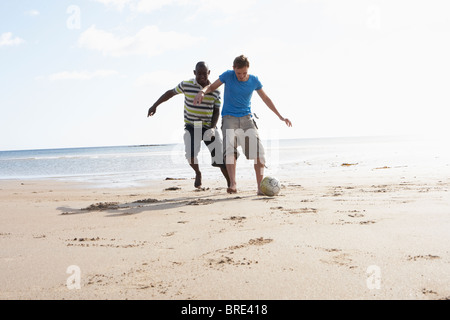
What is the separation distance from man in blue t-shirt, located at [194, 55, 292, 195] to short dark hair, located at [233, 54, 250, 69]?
19cm

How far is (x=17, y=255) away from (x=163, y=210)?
194cm

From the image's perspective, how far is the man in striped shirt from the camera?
6.20 m

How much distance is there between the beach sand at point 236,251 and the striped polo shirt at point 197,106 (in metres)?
2.09

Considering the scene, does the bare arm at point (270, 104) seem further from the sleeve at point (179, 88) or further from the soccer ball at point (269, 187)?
the sleeve at point (179, 88)

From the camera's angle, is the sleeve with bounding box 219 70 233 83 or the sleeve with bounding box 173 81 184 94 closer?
the sleeve with bounding box 219 70 233 83

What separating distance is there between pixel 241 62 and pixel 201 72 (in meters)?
1.00

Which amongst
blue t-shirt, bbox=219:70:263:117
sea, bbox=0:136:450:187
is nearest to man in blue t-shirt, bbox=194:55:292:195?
blue t-shirt, bbox=219:70:263:117

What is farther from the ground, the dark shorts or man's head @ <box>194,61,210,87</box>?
man's head @ <box>194,61,210,87</box>

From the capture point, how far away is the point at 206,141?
634 centimetres

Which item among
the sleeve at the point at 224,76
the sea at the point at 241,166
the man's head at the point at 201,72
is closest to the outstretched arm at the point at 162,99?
the man's head at the point at 201,72

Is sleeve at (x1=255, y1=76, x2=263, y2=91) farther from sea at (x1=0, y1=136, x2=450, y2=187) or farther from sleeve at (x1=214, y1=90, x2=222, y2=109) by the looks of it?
sea at (x1=0, y1=136, x2=450, y2=187)

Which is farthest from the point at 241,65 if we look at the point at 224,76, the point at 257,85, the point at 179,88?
the point at 179,88

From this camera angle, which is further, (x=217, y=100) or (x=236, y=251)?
(x=217, y=100)

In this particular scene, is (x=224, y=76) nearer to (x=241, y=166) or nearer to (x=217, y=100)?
(x=217, y=100)
